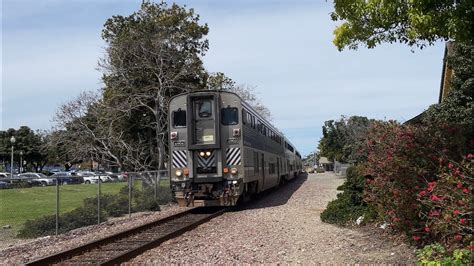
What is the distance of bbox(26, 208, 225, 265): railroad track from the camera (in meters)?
9.63

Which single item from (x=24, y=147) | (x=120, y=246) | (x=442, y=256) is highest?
(x=24, y=147)

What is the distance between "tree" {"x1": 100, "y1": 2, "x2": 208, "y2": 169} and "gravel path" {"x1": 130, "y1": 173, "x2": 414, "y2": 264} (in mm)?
18206

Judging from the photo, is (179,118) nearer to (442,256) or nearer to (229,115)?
(229,115)

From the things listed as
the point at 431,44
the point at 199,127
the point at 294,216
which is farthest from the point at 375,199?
the point at 199,127

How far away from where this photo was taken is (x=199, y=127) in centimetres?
1880

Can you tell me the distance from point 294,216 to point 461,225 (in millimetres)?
9687

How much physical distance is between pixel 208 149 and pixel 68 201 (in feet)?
19.8

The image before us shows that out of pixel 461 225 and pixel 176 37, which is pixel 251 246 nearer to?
pixel 461 225

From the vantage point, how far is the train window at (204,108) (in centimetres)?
1883

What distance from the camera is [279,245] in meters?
10.6

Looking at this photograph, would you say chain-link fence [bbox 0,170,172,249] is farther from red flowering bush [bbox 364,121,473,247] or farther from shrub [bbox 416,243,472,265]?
shrub [bbox 416,243,472,265]

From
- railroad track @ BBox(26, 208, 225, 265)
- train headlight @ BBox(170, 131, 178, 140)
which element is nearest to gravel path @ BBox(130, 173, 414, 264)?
railroad track @ BBox(26, 208, 225, 265)

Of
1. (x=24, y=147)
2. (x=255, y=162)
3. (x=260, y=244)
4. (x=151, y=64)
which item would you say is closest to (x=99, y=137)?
(x=151, y=64)

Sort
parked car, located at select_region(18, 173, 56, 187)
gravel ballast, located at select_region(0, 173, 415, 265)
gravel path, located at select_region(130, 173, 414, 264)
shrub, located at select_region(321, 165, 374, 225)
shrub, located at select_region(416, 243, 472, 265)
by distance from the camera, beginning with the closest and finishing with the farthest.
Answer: shrub, located at select_region(416, 243, 472, 265) < gravel path, located at select_region(130, 173, 414, 264) < gravel ballast, located at select_region(0, 173, 415, 265) < shrub, located at select_region(321, 165, 374, 225) < parked car, located at select_region(18, 173, 56, 187)
